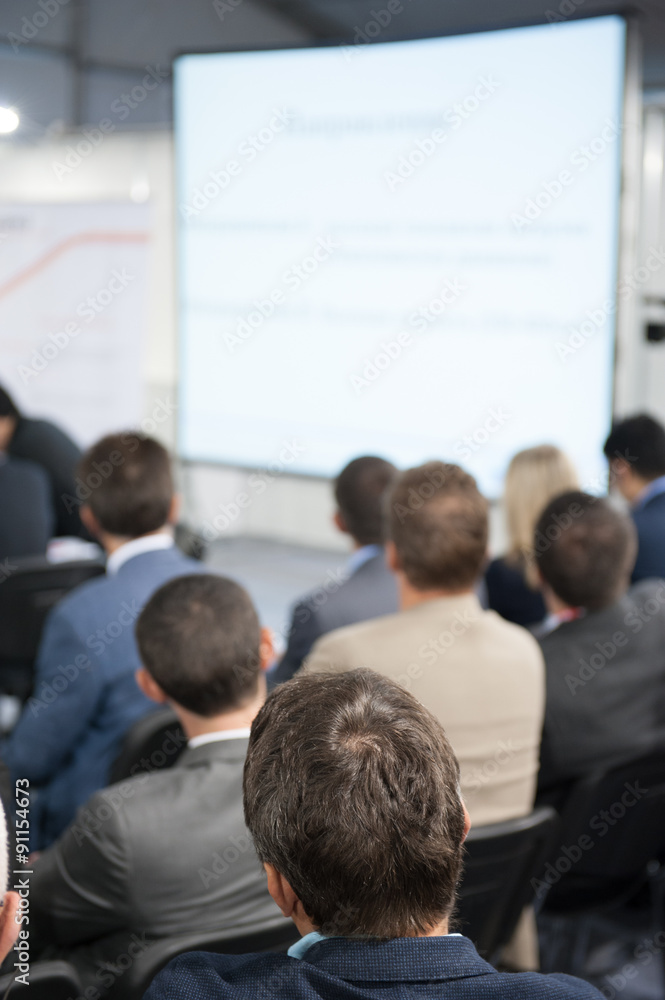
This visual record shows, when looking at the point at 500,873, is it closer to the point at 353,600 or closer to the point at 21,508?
the point at 353,600

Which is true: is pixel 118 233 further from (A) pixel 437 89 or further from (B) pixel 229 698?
(B) pixel 229 698

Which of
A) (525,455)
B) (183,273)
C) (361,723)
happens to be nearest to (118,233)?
(183,273)

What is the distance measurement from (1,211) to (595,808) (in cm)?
472

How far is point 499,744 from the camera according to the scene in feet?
6.50

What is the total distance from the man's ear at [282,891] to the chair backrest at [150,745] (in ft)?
3.93

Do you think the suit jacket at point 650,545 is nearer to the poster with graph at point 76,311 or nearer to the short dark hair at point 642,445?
the short dark hair at point 642,445

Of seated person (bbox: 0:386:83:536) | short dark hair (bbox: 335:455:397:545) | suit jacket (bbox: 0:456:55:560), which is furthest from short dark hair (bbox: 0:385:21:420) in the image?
short dark hair (bbox: 335:455:397:545)

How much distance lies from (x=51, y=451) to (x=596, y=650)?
9.75 ft

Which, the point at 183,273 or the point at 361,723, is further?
the point at 183,273

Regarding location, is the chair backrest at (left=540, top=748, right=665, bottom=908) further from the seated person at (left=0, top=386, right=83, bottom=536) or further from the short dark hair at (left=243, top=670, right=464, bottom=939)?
the seated person at (left=0, top=386, right=83, bottom=536)

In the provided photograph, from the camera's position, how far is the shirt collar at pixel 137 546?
9.30ft

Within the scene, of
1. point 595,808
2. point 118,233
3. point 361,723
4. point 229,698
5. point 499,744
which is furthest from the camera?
point 118,233

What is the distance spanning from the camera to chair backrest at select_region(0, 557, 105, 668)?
3344 millimetres

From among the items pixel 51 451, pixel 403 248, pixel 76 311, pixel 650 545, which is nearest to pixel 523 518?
pixel 650 545
